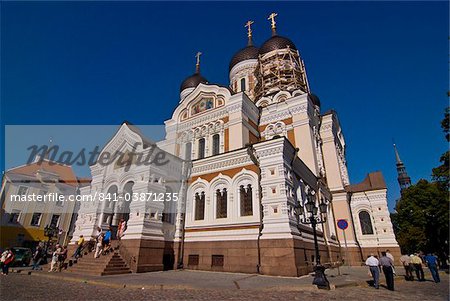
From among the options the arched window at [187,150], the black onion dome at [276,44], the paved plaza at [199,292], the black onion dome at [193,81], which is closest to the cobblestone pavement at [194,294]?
the paved plaza at [199,292]

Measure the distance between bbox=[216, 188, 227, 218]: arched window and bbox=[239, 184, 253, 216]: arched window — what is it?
112 centimetres

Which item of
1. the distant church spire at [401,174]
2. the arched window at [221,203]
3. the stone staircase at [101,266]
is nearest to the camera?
the stone staircase at [101,266]

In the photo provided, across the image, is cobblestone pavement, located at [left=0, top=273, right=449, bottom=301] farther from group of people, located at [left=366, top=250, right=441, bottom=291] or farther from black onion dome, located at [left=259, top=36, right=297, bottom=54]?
black onion dome, located at [left=259, top=36, right=297, bottom=54]

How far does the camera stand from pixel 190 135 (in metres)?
22.0

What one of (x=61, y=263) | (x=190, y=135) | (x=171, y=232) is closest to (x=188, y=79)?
(x=190, y=135)

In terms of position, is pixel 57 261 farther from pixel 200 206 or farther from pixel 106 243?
pixel 200 206

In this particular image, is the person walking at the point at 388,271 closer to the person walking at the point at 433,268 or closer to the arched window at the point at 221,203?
the person walking at the point at 433,268

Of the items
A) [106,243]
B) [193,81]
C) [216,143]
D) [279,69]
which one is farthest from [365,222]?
[193,81]

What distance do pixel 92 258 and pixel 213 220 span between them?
6526 mm

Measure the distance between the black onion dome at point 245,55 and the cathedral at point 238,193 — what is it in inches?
321

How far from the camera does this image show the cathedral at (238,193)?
1276 cm

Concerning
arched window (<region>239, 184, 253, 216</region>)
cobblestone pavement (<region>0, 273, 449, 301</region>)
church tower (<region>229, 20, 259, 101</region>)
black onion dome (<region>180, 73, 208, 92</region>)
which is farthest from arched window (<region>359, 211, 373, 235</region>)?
black onion dome (<region>180, 73, 208, 92</region>)

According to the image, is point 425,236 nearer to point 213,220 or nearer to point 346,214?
point 346,214

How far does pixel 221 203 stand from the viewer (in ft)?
49.8
